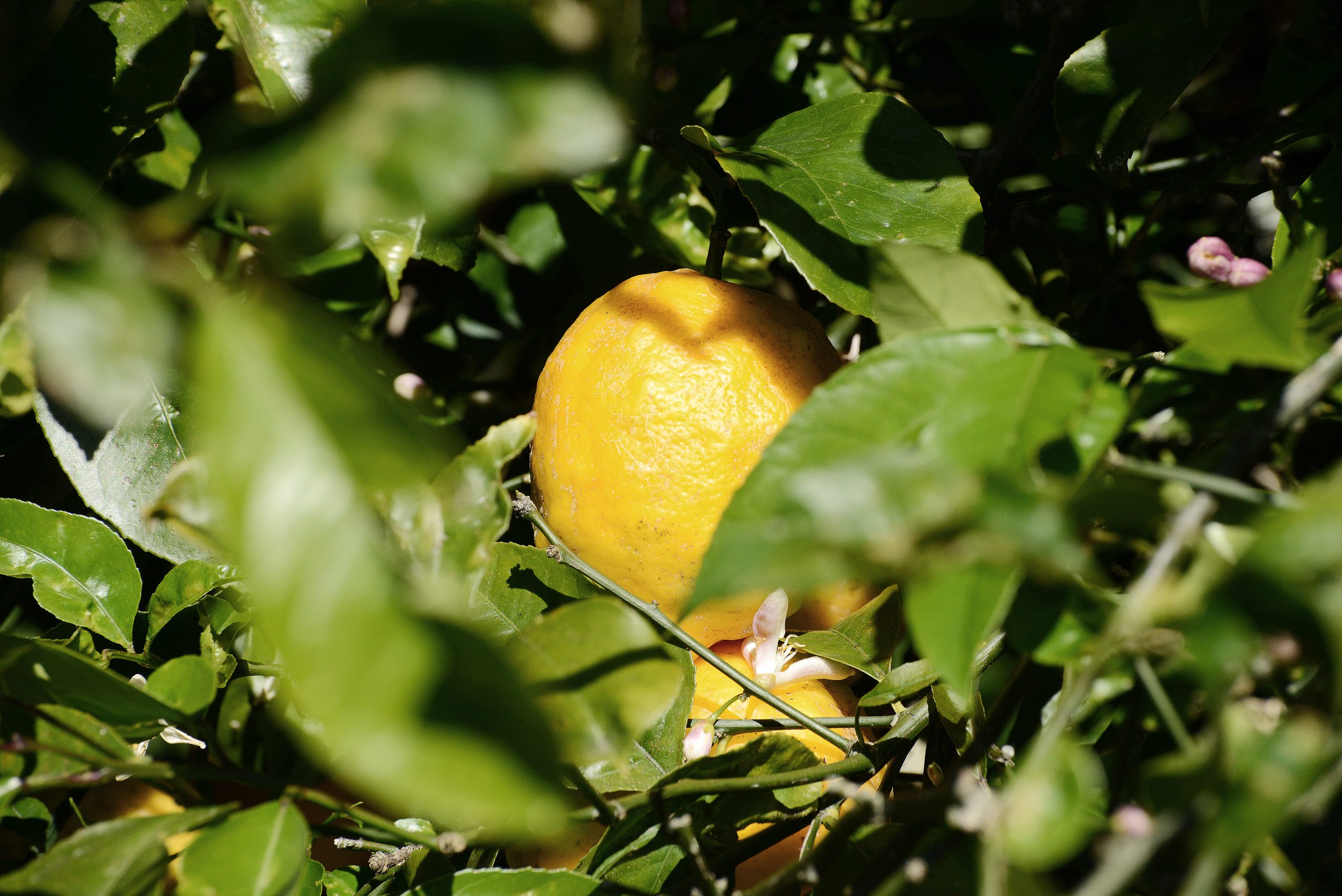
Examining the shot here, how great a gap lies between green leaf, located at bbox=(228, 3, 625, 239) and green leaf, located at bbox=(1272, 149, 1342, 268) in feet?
1.73

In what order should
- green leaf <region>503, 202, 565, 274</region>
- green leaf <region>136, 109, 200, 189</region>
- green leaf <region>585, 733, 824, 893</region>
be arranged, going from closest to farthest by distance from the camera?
1. green leaf <region>585, 733, 824, 893</region>
2. green leaf <region>136, 109, 200, 189</region>
3. green leaf <region>503, 202, 565, 274</region>

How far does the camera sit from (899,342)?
363 mm

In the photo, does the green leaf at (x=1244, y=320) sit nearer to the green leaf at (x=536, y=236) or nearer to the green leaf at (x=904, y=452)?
the green leaf at (x=904, y=452)

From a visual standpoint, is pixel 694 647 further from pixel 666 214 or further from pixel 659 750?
pixel 666 214

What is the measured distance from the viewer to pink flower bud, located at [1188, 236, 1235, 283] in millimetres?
609

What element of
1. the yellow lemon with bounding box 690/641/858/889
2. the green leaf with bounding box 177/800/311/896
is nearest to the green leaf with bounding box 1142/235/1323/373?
the yellow lemon with bounding box 690/641/858/889

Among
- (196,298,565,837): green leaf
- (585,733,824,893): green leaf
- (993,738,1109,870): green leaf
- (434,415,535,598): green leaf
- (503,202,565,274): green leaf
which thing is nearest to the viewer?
(196,298,565,837): green leaf

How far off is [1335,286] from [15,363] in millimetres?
708

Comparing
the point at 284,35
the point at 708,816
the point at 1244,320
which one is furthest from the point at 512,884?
the point at 284,35

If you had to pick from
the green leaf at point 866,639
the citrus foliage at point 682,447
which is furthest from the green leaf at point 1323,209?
the green leaf at point 866,639

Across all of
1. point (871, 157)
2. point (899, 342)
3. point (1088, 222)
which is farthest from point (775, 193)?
point (1088, 222)

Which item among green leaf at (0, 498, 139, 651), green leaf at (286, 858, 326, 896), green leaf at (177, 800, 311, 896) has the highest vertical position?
green leaf at (177, 800, 311, 896)

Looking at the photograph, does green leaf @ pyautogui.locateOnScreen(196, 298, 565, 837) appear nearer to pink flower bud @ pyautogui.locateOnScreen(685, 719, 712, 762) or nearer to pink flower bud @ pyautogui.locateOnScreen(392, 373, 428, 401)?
pink flower bud @ pyautogui.locateOnScreen(685, 719, 712, 762)

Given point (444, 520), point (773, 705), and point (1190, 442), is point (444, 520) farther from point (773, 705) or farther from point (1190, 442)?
point (1190, 442)
